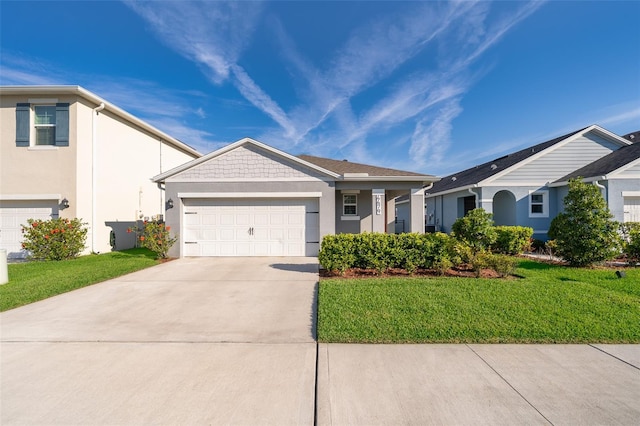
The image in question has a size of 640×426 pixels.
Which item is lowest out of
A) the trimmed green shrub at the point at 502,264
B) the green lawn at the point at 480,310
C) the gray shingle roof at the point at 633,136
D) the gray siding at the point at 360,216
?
the green lawn at the point at 480,310

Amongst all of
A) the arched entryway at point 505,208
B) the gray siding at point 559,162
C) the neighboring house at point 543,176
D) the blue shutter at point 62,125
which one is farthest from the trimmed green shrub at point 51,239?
the arched entryway at point 505,208

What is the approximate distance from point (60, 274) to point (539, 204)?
1894 centimetres

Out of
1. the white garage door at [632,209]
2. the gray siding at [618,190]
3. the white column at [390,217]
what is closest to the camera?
the gray siding at [618,190]

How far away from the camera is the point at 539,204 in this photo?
12.9 m

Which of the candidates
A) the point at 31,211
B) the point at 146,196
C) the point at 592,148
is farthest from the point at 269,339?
the point at 592,148

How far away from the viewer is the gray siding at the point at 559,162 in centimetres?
1291

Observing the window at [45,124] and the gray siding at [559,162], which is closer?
the window at [45,124]

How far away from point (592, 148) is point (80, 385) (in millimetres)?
19637

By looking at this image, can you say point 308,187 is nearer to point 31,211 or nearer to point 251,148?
point 251,148

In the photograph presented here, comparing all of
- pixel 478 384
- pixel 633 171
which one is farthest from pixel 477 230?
pixel 633 171

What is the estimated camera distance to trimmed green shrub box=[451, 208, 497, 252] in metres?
7.17

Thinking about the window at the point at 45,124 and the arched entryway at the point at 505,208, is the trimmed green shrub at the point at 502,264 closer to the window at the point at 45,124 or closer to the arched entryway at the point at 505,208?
the arched entryway at the point at 505,208

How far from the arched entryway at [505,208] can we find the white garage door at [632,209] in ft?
12.2

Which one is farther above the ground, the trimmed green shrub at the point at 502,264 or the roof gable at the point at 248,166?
the roof gable at the point at 248,166
